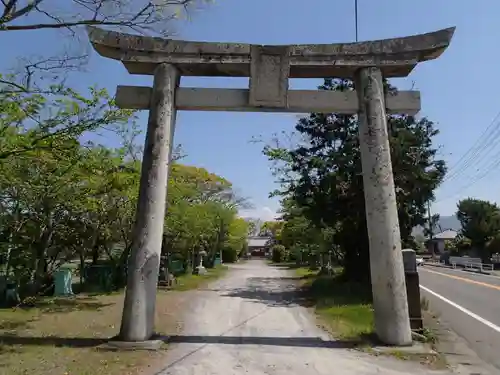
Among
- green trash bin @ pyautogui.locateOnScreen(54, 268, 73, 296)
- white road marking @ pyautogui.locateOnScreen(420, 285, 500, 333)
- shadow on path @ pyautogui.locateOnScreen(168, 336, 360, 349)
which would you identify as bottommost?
shadow on path @ pyautogui.locateOnScreen(168, 336, 360, 349)

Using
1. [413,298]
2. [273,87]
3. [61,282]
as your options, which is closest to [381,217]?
[413,298]

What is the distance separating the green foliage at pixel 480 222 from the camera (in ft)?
144

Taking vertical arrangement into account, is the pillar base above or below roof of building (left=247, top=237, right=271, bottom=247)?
below

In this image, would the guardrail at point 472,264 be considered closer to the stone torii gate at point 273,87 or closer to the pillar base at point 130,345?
the stone torii gate at point 273,87

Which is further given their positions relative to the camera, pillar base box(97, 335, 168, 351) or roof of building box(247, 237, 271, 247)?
roof of building box(247, 237, 271, 247)

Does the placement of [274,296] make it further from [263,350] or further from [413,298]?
[263,350]

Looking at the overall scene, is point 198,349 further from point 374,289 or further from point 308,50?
point 308,50

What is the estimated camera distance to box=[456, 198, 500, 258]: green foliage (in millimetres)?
43844

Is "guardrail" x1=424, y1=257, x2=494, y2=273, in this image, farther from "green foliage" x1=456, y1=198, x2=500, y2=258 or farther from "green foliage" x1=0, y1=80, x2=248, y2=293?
"green foliage" x1=0, y1=80, x2=248, y2=293

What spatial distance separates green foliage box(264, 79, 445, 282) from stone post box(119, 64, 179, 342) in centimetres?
849

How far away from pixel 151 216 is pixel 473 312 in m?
11.2

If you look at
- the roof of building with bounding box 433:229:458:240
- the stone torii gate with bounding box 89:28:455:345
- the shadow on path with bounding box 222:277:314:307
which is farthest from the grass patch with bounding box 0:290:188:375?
the roof of building with bounding box 433:229:458:240

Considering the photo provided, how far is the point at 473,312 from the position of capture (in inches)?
536

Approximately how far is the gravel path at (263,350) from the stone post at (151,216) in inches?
36.6
